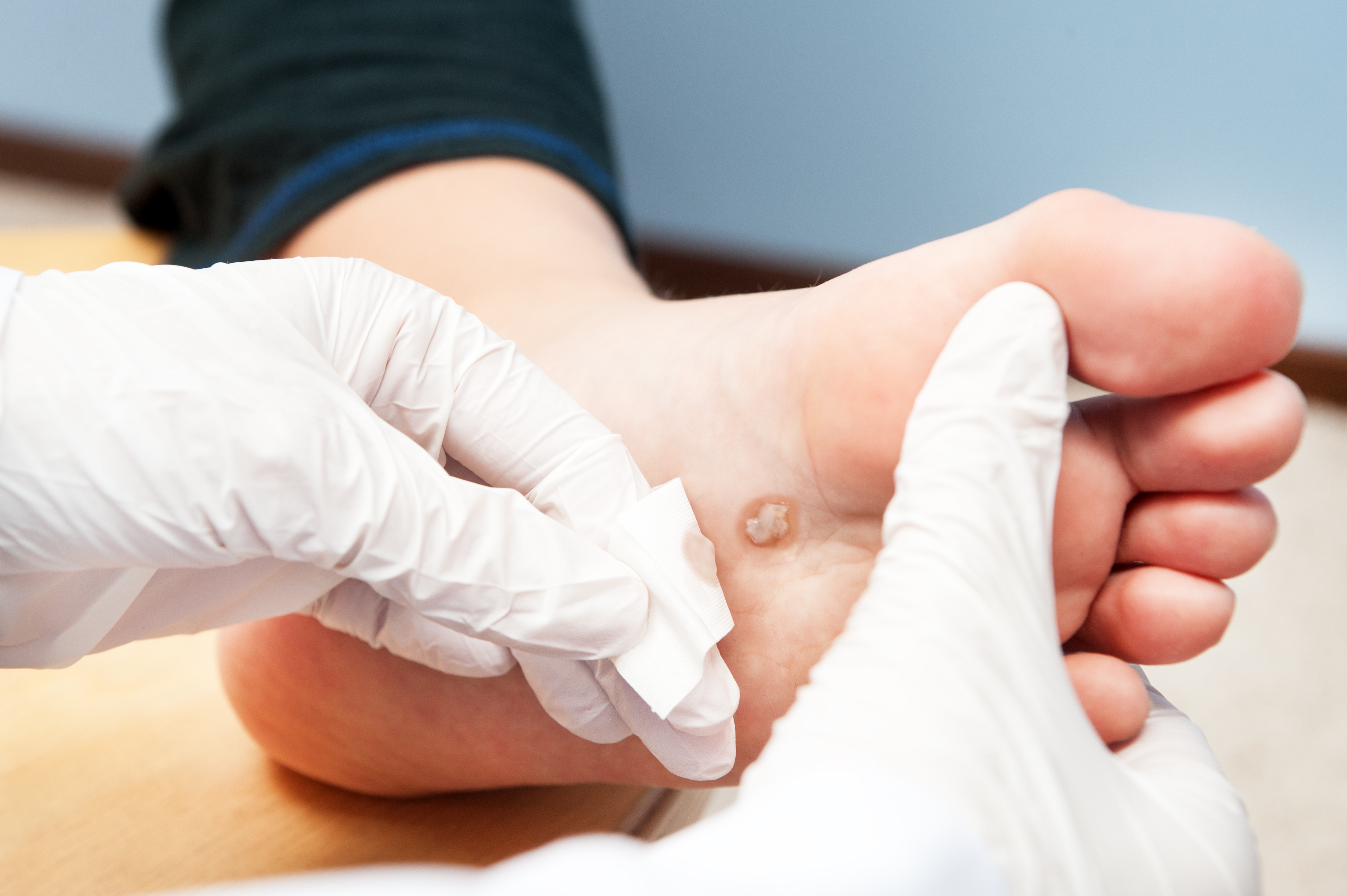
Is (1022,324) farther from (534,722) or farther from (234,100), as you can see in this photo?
(234,100)

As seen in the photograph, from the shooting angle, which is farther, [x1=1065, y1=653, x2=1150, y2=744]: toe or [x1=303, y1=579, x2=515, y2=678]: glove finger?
[x1=303, y1=579, x2=515, y2=678]: glove finger

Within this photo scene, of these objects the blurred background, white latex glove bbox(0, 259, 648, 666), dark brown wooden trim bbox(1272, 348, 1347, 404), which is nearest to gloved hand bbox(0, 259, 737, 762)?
white latex glove bbox(0, 259, 648, 666)

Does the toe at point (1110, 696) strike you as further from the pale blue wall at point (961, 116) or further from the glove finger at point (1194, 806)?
the pale blue wall at point (961, 116)

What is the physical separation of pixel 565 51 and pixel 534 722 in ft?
2.82

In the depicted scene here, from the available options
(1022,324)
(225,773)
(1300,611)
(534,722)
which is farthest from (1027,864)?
(1300,611)

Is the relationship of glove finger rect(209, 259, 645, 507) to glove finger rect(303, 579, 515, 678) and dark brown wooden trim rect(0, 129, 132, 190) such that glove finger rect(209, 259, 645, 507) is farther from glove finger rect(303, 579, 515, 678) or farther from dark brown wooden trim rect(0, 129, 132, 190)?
dark brown wooden trim rect(0, 129, 132, 190)

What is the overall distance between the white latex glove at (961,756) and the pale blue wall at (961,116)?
2.87 ft

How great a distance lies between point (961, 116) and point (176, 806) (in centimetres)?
115

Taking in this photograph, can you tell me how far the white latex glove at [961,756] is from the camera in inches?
12.2

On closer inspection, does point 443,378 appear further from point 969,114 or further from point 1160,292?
point 969,114

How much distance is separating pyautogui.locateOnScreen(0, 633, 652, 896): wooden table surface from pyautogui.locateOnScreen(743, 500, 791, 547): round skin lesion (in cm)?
26

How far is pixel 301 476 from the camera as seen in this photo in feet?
1.52

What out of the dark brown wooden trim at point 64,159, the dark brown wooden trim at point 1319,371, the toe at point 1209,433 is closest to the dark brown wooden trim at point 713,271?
the dark brown wooden trim at point 1319,371

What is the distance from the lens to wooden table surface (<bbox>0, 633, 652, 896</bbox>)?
0.60 m
